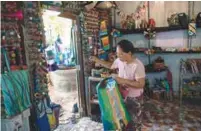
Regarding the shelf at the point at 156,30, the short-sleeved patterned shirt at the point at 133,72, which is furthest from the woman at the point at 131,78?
the shelf at the point at 156,30

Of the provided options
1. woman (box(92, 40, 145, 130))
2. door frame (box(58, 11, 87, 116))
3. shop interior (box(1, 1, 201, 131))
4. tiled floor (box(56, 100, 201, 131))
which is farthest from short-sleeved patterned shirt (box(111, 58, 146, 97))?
door frame (box(58, 11, 87, 116))

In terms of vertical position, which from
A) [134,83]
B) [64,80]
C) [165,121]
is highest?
[134,83]

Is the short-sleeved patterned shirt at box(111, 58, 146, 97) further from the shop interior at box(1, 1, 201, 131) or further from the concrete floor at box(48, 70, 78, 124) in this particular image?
the concrete floor at box(48, 70, 78, 124)

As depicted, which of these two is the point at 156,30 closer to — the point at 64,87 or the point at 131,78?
the point at 64,87

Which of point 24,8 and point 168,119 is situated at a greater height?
point 24,8

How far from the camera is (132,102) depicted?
95.7 inches

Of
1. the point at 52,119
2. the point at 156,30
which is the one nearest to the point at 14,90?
the point at 52,119

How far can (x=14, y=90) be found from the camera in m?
2.34

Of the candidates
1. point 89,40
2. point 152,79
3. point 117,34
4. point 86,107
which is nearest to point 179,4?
point 117,34

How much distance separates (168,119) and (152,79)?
1.80 metres

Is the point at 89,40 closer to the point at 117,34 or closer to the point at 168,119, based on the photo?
the point at 117,34

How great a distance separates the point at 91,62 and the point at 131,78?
1814 millimetres

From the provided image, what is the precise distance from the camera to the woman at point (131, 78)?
2.31m

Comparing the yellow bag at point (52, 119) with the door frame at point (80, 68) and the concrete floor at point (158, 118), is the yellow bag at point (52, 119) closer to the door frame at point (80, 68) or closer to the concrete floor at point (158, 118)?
the concrete floor at point (158, 118)
